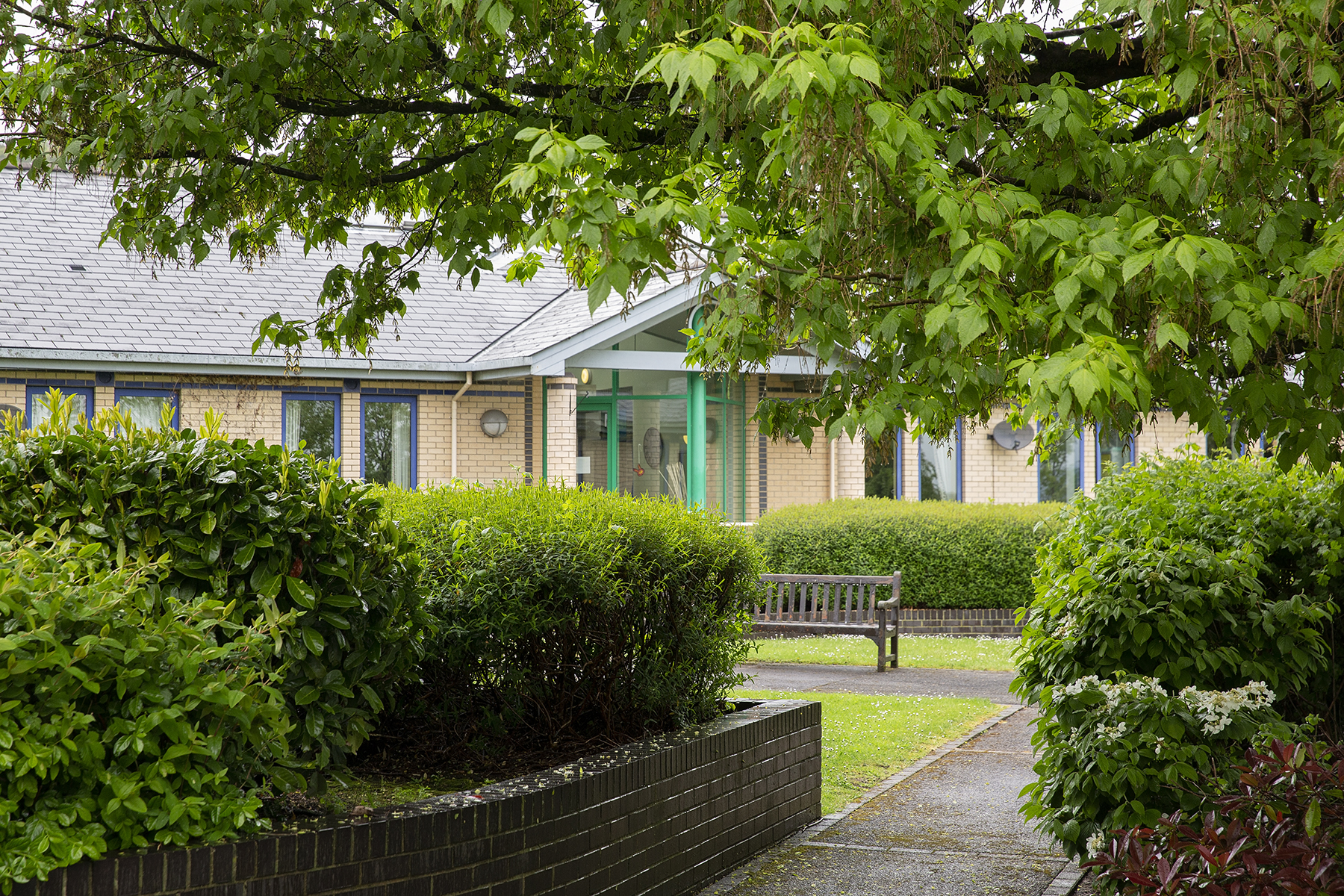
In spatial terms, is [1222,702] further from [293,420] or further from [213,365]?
[293,420]

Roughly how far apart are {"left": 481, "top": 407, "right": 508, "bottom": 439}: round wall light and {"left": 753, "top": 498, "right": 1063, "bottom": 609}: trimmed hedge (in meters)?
4.55

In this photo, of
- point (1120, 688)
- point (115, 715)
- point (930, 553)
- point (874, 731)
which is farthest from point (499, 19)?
point (930, 553)

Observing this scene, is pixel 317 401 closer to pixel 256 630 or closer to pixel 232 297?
pixel 232 297

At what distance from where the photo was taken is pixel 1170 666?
4848 millimetres

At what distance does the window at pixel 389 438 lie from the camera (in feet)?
57.7

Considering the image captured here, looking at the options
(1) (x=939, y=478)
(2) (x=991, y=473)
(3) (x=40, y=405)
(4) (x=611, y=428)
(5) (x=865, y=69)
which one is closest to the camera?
(5) (x=865, y=69)

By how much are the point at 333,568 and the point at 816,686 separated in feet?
26.1

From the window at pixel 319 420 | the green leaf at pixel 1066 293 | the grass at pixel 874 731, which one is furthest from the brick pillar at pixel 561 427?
the green leaf at pixel 1066 293

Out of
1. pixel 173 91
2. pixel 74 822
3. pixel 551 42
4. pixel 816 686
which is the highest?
pixel 551 42

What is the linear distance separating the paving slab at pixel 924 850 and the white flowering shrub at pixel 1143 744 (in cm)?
60

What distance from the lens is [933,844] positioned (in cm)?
594

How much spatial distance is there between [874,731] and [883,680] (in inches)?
113

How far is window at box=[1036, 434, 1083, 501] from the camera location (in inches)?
834

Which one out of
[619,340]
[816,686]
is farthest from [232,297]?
[816,686]
